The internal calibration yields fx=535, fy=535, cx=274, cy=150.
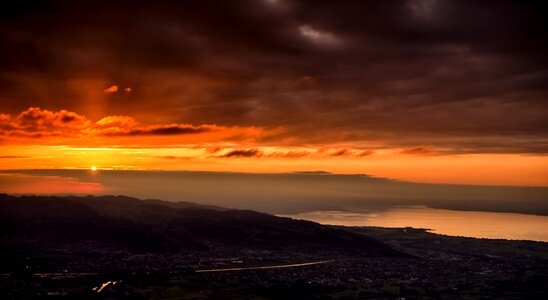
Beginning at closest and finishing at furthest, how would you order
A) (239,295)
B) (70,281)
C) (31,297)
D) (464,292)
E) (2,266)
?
(31,297) → (239,295) → (70,281) → (464,292) → (2,266)

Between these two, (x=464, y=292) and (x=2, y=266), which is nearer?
(x=464, y=292)

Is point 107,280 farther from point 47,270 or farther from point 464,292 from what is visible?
point 464,292

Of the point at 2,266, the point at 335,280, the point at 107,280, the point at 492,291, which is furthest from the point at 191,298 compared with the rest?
the point at 492,291

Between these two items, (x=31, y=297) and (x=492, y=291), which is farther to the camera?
(x=492, y=291)

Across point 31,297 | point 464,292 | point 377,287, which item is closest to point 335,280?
point 377,287

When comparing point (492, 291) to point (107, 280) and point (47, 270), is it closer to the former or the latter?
point (107, 280)

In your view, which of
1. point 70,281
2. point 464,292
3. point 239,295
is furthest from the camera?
point 464,292

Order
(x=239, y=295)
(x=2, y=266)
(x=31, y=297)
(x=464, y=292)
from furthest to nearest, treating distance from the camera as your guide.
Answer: (x=2, y=266)
(x=464, y=292)
(x=239, y=295)
(x=31, y=297)

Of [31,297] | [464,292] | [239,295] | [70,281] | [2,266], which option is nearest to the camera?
[31,297]
